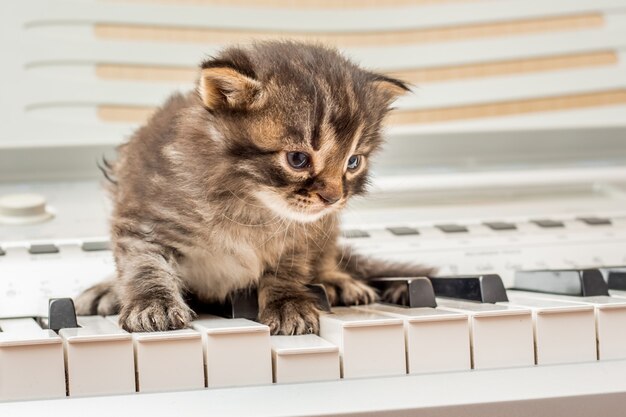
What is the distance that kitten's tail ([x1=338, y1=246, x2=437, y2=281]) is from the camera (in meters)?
1.61

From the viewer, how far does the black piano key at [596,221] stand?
1.77m

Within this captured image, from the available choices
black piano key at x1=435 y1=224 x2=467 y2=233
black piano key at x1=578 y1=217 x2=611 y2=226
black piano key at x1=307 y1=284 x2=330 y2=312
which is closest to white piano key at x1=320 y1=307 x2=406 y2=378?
black piano key at x1=307 y1=284 x2=330 y2=312

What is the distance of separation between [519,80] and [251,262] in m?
0.82

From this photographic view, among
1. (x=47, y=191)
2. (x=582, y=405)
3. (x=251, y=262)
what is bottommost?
(x=582, y=405)

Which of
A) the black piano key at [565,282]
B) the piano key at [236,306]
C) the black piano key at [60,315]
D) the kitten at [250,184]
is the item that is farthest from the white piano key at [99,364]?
the black piano key at [565,282]

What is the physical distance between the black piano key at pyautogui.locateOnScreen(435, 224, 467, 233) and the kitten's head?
284 millimetres

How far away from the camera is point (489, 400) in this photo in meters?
1.04

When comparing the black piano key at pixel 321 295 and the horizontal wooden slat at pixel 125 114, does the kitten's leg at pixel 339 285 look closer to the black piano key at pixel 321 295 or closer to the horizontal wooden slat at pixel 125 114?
the black piano key at pixel 321 295

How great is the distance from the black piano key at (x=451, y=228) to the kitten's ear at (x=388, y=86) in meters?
0.29

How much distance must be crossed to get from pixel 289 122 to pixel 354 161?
19 centimetres

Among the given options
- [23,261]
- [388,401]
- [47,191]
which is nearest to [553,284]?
[388,401]

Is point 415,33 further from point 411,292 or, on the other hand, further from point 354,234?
point 411,292

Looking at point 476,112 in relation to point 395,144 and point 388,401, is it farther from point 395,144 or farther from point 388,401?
point 388,401

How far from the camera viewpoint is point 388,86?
1598 millimetres
